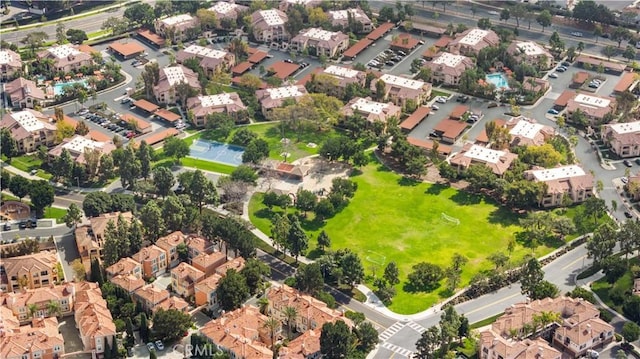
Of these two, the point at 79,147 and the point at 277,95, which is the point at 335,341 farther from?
the point at 277,95

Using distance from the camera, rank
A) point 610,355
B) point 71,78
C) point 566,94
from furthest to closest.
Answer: point 71,78, point 566,94, point 610,355

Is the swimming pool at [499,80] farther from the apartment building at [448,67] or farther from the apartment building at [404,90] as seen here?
the apartment building at [404,90]

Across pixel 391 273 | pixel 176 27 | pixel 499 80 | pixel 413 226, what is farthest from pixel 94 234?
pixel 499 80

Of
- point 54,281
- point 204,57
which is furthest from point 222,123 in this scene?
point 54,281

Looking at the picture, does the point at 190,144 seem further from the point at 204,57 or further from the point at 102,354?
the point at 102,354

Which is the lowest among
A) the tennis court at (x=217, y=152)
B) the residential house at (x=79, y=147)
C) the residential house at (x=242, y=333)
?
the tennis court at (x=217, y=152)

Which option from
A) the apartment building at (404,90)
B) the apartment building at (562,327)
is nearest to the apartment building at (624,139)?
the apartment building at (404,90)

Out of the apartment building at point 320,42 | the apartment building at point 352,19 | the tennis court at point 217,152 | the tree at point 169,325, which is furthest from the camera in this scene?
the apartment building at point 352,19
